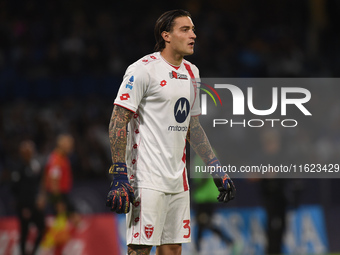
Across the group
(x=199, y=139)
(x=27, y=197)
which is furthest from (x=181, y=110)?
(x=27, y=197)

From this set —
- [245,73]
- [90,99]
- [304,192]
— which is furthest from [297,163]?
[90,99]

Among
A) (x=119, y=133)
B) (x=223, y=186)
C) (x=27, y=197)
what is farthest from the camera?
(x=27, y=197)

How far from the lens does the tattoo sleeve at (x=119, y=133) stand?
156 inches

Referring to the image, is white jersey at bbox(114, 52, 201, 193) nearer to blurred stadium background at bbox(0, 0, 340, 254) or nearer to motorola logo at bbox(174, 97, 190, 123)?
motorola logo at bbox(174, 97, 190, 123)

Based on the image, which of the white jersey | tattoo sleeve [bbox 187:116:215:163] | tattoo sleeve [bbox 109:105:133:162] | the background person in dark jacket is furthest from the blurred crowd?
tattoo sleeve [bbox 109:105:133:162]

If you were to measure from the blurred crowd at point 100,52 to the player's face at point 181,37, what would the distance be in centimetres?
610

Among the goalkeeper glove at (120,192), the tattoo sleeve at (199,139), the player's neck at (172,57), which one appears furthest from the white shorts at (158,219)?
the player's neck at (172,57)

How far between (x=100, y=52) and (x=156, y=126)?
8477mm

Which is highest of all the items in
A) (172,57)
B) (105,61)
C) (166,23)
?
(105,61)

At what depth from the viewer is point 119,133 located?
3.97m

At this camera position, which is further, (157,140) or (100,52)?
(100,52)

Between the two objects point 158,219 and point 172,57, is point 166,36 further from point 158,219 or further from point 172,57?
point 158,219

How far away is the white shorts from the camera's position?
402cm

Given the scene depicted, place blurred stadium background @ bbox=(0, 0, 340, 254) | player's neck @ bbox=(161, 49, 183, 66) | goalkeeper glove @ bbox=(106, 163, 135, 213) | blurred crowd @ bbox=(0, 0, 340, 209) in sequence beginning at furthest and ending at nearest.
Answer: blurred crowd @ bbox=(0, 0, 340, 209)
blurred stadium background @ bbox=(0, 0, 340, 254)
player's neck @ bbox=(161, 49, 183, 66)
goalkeeper glove @ bbox=(106, 163, 135, 213)
